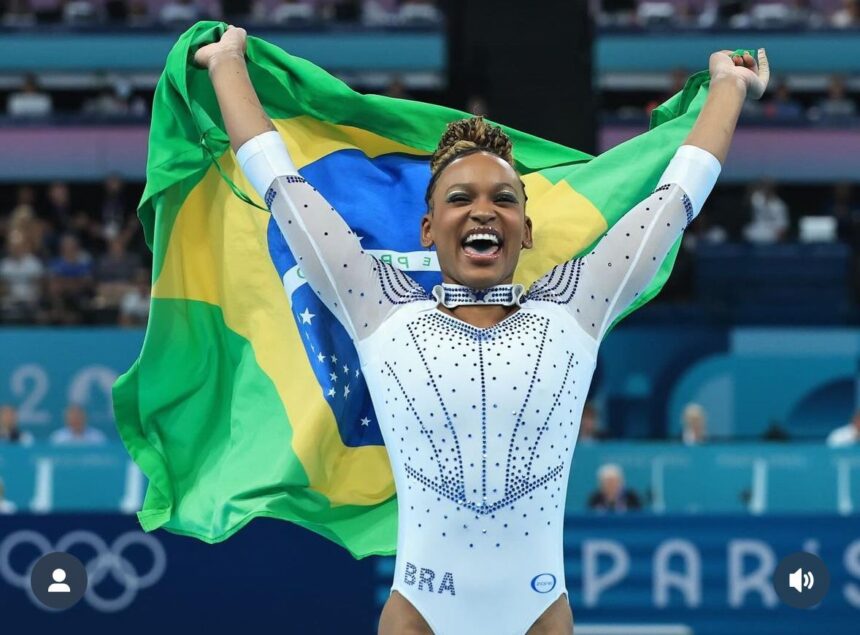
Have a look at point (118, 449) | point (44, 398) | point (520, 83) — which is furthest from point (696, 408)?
point (44, 398)

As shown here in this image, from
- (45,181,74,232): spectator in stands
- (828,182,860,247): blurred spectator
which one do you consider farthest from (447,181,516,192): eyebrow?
(45,181,74,232): spectator in stands

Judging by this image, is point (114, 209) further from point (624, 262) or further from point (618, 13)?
point (624, 262)

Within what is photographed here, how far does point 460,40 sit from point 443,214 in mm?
9693

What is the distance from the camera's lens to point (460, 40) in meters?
13.2

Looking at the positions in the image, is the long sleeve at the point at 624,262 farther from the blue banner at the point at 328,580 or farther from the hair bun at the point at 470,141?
the blue banner at the point at 328,580

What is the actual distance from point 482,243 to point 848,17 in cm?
1570

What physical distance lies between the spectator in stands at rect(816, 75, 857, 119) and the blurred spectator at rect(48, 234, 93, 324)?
29.2 ft

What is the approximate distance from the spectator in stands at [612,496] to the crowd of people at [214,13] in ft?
28.7

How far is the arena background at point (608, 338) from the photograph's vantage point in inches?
320

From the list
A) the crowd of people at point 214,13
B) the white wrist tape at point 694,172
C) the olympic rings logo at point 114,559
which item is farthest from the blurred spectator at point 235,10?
the white wrist tape at point 694,172

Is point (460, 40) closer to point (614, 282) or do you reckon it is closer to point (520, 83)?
point (520, 83)

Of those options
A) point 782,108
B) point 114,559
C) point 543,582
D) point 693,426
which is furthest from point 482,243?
point 782,108

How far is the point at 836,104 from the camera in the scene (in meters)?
17.6

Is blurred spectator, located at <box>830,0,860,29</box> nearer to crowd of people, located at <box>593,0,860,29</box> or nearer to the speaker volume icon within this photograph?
crowd of people, located at <box>593,0,860,29</box>
